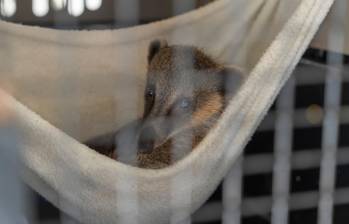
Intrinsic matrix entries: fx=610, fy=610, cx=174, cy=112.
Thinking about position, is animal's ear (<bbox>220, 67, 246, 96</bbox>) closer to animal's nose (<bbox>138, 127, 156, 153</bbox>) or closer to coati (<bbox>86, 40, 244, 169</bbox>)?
coati (<bbox>86, 40, 244, 169</bbox>)

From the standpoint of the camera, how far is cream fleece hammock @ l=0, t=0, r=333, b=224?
3.18 ft

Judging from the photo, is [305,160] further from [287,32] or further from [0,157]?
[0,157]

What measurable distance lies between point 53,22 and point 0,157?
0.95 meters

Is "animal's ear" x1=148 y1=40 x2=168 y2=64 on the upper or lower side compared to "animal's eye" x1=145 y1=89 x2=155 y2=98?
upper

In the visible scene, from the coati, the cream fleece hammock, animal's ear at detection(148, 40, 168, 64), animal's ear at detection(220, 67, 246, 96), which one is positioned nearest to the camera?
the cream fleece hammock

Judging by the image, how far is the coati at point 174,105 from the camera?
1242 millimetres

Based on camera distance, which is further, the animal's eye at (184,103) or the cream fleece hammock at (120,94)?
the animal's eye at (184,103)

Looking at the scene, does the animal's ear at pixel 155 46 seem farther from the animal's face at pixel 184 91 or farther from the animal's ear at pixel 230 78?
the animal's ear at pixel 230 78

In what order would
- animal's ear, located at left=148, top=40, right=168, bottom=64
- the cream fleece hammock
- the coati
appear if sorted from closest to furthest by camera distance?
the cream fleece hammock
the coati
animal's ear, located at left=148, top=40, right=168, bottom=64

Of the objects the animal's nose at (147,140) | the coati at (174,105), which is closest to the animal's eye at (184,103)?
the coati at (174,105)

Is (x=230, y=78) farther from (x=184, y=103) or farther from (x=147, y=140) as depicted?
(x=147, y=140)

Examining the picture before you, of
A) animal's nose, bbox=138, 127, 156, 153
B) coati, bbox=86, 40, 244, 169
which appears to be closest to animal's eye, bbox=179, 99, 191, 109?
coati, bbox=86, 40, 244, 169

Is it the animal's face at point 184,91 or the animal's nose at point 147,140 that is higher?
the animal's face at point 184,91

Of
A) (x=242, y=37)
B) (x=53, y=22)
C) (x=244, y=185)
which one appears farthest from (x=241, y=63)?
(x=53, y=22)
